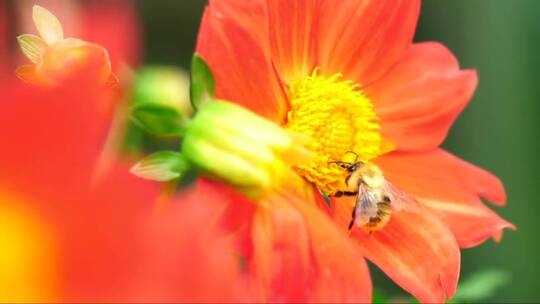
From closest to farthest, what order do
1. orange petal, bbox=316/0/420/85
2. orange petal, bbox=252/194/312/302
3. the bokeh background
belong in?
orange petal, bbox=252/194/312/302
orange petal, bbox=316/0/420/85
the bokeh background

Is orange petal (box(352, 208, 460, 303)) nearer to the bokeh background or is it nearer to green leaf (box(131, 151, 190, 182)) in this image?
green leaf (box(131, 151, 190, 182))

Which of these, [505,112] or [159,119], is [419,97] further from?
[505,112]

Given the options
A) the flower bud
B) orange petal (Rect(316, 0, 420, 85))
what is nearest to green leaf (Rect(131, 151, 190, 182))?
the flower bud

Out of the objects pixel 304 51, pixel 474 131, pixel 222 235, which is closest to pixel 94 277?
pixel 222 235

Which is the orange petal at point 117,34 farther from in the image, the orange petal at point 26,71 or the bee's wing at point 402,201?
the bee's wing at point 402,201

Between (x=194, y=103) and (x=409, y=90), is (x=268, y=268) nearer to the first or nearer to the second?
(x=194, y=103)

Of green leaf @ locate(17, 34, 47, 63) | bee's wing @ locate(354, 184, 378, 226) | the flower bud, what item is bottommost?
bee's wing @ locate(354, 184, 378, 226)

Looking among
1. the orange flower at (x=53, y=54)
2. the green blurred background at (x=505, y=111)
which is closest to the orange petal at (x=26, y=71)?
the orange flower at (x=53, y=54)
